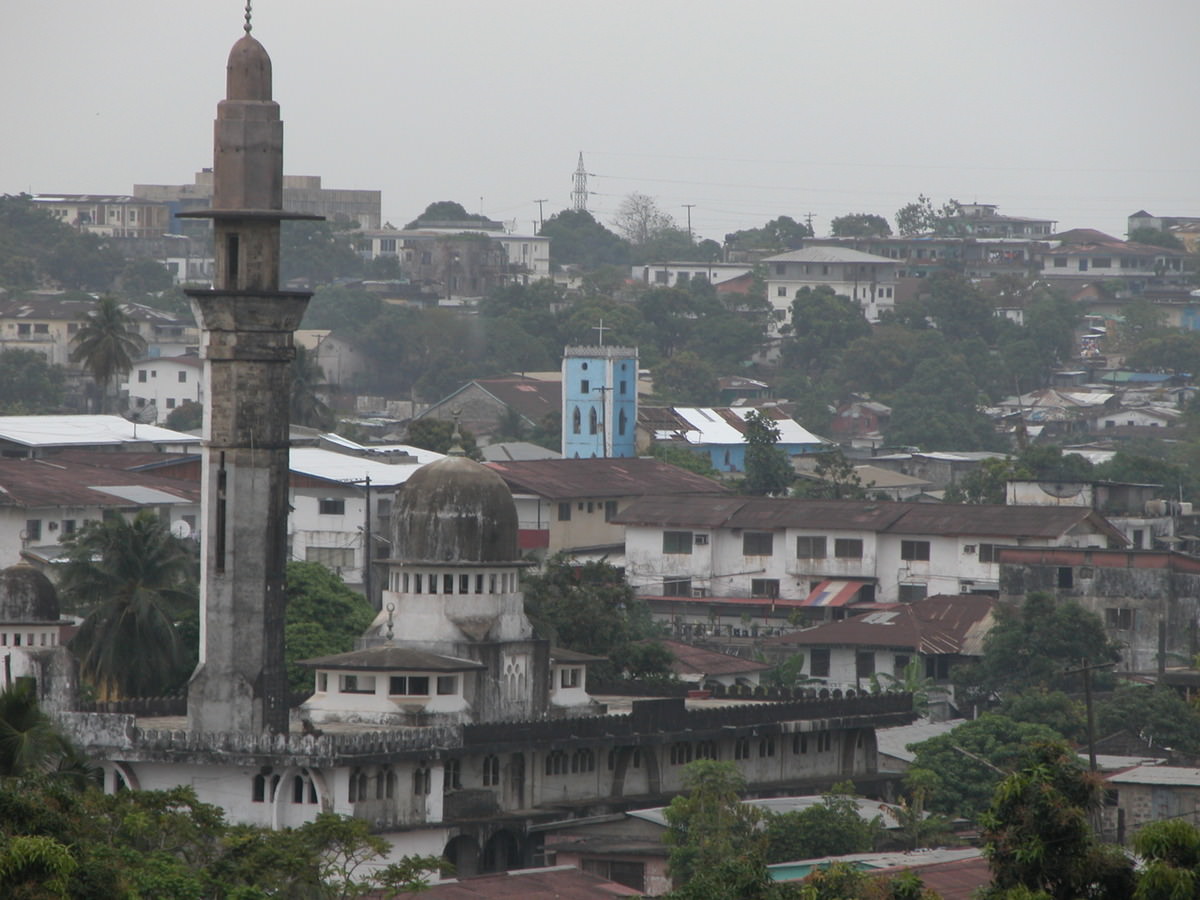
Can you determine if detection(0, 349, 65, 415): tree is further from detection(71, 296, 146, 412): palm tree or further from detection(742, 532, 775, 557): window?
detection(742, 532, 775, 557): window

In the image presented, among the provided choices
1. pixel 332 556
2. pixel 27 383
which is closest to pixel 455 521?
pixel 332 556

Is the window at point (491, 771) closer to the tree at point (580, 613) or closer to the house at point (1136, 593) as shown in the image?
the tree at point (580, 613)

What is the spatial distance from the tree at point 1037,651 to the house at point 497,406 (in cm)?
5028

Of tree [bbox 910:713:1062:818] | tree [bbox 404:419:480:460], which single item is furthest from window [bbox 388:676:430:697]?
tree [bbox 404:419:480:460]

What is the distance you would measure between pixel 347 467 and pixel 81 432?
13522 mm

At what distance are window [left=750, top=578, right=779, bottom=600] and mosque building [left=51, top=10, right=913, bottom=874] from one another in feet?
93.0

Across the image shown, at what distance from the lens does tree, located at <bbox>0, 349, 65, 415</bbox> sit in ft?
410

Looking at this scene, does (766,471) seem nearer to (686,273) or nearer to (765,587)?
(765,587)

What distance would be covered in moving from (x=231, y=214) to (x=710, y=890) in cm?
2143

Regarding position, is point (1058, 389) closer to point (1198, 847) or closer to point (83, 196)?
point (83, 196)

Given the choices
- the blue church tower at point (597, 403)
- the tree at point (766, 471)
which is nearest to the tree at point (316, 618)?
the tree at point (766, 471)

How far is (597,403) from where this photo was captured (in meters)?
114

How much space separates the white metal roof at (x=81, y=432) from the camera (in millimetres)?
94625

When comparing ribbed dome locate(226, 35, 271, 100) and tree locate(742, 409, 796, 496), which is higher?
ribbed dome locate(226, 35, 271, 100)
